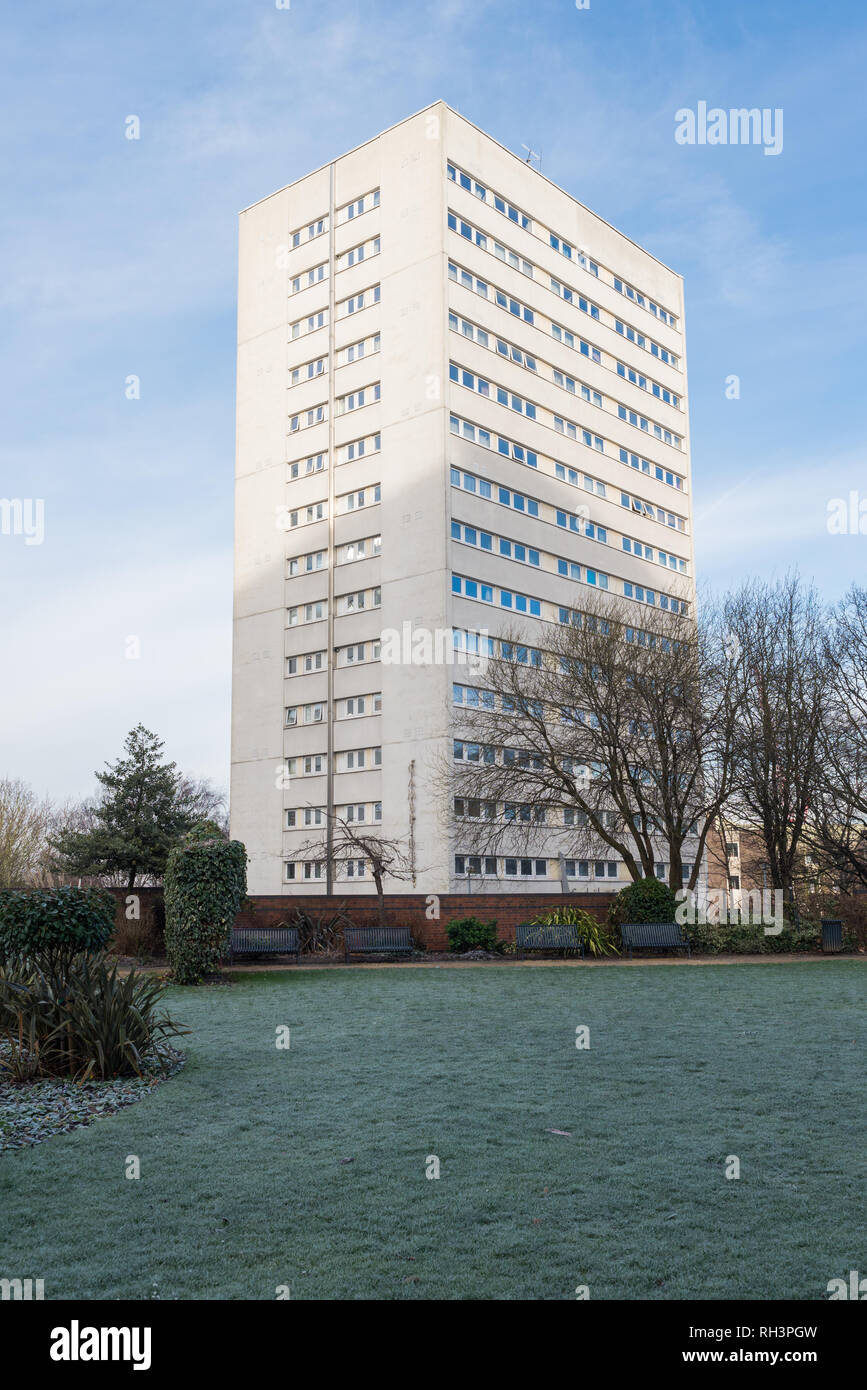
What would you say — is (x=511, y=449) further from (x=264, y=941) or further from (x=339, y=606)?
(x=264, y=941)

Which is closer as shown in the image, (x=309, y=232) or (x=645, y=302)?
(x=309, y=232)

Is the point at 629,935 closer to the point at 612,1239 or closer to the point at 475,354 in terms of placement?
the point at 612,1239

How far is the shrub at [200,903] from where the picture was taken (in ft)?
61.8

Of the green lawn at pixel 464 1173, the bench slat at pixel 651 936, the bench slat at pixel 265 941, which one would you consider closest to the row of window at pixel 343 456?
the bench slat at pixel 651 936

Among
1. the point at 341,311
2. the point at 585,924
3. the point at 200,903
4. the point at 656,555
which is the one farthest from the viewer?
the point at 656,555

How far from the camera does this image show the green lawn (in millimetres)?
5012

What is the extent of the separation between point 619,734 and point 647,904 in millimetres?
5233

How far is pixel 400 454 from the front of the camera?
5166 cm

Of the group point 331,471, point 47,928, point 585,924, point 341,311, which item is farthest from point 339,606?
point 47,928

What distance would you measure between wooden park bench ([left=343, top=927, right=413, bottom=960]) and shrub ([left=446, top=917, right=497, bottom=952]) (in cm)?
159

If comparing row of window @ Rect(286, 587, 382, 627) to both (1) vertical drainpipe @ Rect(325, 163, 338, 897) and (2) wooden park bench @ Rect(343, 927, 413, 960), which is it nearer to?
(1) vertical drainpipe @ Rect(325, 163, 338, 897)

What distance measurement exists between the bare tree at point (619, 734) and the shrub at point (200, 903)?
12.8 m

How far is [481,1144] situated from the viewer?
7242mm
